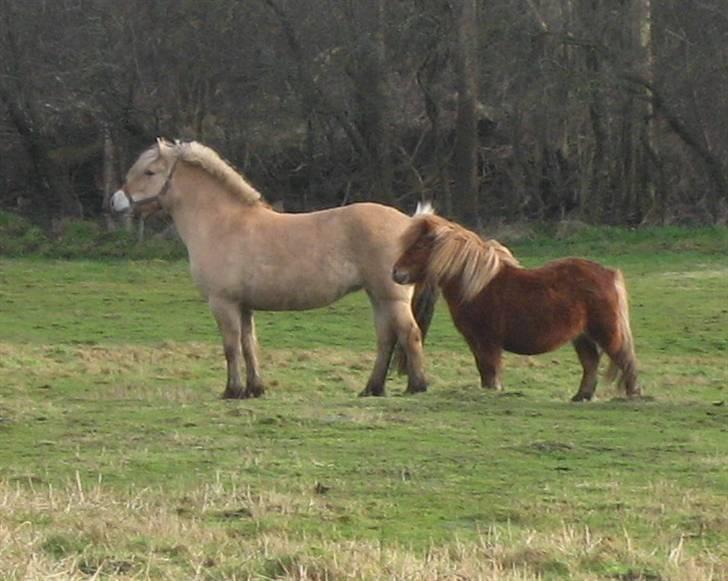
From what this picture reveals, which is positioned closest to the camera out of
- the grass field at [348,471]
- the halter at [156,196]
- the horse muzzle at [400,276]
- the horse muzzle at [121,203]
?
the grass field at [348,471]

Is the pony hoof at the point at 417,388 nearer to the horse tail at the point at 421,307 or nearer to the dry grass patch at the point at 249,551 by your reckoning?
the horse tail at the point at 421,307

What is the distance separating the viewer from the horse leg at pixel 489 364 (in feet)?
42.9

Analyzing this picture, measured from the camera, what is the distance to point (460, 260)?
13023 mm

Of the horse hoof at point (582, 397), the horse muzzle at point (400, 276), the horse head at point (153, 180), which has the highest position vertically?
the horse head at point (153, 180)

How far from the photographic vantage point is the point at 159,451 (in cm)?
975

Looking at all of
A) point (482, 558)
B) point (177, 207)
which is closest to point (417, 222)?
point (177, 207)

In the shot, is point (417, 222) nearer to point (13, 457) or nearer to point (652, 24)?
point (13, 457)

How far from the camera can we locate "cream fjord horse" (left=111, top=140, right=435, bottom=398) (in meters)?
13.3

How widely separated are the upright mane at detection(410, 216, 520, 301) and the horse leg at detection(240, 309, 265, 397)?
1.66m

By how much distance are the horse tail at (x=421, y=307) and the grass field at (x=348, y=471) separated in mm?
501

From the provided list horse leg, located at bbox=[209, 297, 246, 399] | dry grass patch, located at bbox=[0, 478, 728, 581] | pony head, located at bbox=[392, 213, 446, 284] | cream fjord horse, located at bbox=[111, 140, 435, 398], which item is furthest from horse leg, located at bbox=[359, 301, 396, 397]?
dry grass patch, located at bbox=[0, 478, 728, 581]

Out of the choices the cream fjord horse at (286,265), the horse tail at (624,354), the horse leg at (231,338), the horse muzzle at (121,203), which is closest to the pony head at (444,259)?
the cream fjord horse at (286,265)

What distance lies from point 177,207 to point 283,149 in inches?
780

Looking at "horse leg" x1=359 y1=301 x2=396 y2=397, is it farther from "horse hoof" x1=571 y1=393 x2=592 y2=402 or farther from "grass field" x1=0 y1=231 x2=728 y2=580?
"horse hoof" x1=571 y1=393 x2=592 y2=402
